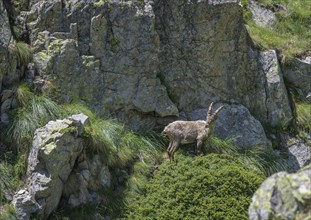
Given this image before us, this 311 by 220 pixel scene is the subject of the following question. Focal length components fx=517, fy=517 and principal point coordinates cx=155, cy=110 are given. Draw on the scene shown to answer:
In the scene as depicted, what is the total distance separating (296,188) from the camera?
19.3ft

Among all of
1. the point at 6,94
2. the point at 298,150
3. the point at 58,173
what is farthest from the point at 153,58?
the point at 298,150

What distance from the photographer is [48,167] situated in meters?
9.80

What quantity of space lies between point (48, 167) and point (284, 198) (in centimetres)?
527

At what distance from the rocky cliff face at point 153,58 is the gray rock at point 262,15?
2.18m

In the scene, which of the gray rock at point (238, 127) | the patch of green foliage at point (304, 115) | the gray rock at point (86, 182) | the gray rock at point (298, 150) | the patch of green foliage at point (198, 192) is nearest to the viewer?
the patch of green foliage at point (198, 192)

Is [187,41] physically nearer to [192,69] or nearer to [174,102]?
[192,69]

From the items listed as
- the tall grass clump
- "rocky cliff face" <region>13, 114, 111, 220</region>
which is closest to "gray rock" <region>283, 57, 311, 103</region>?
"rocky cliff face" <region>13, 114, 111, 220</region>

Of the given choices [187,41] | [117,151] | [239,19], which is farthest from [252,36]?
[117,151]

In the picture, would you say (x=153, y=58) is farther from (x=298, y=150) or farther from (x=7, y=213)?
(x=7, y=213)

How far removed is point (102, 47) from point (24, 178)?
12.3ft

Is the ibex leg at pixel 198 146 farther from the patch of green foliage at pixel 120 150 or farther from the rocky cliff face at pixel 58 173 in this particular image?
the rocky cliff face at pixel 58 173

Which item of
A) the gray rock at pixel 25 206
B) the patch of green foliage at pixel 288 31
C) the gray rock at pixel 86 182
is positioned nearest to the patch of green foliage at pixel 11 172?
the gray rock at pixel 25 206

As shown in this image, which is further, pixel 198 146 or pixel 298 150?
pixel 298 150

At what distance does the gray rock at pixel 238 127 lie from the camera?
12.9 metres
